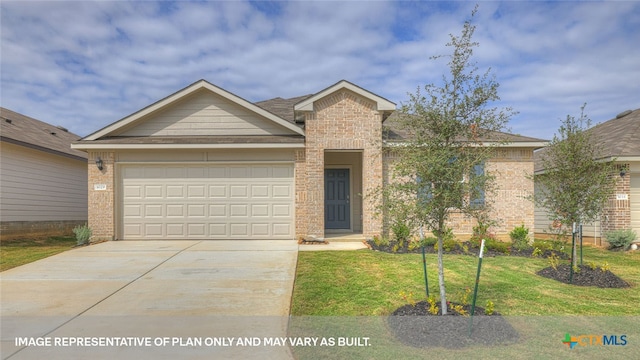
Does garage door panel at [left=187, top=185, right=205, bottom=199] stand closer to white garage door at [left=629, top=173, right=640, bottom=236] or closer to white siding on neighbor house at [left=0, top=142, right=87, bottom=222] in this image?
white siding on neighbor house at [left=0, top=142, right=87, bottom=222]

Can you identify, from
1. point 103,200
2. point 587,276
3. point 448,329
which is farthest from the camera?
point 103,200

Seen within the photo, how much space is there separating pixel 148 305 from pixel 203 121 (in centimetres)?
804

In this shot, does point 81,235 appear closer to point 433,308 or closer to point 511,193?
point 433,308

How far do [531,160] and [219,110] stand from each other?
32.9ft

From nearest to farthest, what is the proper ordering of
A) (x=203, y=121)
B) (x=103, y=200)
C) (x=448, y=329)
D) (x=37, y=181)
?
(x=448, y=329), (x=103, y=200), (x=203, y=121), (x=37, y=181)

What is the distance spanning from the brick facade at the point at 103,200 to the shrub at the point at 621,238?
15366 millimetres

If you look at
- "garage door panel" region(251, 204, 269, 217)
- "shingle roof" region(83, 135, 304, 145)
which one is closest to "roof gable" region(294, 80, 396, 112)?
"shingle roof" region(83, 135, 304, 145)

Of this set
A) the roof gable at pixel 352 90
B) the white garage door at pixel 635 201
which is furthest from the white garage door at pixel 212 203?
the white garage door at pixel 635 201

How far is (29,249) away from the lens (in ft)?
39.4

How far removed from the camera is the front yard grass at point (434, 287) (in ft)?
19.7

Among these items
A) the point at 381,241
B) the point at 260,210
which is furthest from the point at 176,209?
the point at 381,241

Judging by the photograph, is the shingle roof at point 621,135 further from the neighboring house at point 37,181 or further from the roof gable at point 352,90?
the neighboring house at point 37,181

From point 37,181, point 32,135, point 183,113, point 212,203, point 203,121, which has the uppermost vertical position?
point 183,113

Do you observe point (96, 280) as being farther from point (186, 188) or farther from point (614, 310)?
point (614, 310)
